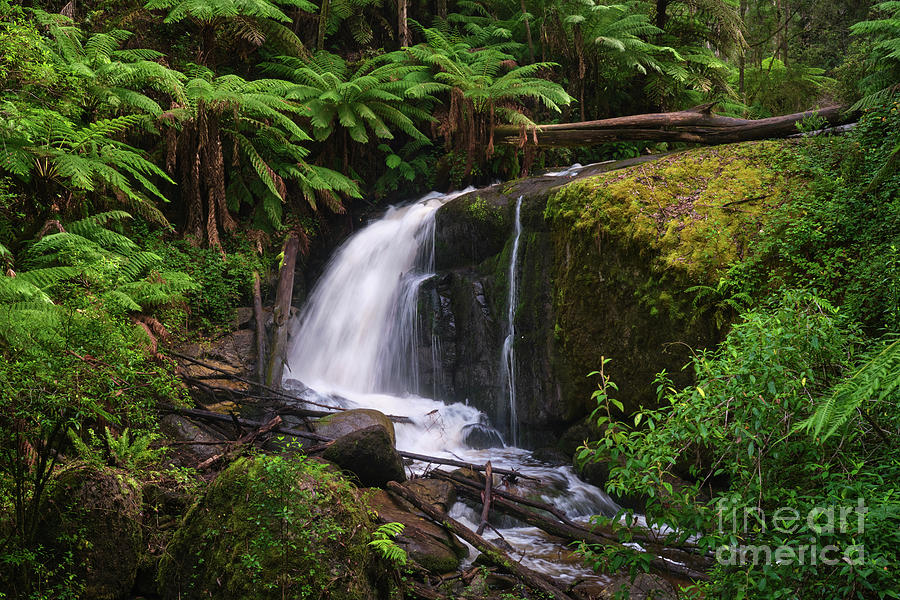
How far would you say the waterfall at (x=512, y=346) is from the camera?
7.55 metres

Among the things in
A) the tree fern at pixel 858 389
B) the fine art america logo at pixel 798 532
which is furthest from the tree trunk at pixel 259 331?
the tree fern at pixel 858 389

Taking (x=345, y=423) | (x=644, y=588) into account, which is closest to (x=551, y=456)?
(x=345, y=423)

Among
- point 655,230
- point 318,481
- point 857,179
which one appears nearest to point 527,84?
point 655,230

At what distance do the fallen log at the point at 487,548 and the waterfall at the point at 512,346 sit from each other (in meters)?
2.75

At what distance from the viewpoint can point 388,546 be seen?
3.17 metres

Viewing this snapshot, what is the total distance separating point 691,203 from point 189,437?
6.08 meters

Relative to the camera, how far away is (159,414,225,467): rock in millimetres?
5117

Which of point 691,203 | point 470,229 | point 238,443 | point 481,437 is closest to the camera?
point 238,443

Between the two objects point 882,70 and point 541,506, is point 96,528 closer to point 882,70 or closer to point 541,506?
point 541,506

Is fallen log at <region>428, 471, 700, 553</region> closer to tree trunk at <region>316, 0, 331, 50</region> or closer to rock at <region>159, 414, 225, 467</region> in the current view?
rock at <region>159, 414, 225, 467</region>

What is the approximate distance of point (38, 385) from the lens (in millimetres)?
3043

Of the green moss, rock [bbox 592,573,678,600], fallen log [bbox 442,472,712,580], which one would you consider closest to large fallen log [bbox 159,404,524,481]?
fallen log [bbox 442,472,712,580]

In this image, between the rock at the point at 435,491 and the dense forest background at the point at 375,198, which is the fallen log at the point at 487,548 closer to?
the rock at the point at 435,491

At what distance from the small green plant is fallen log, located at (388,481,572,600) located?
1.07 metres
